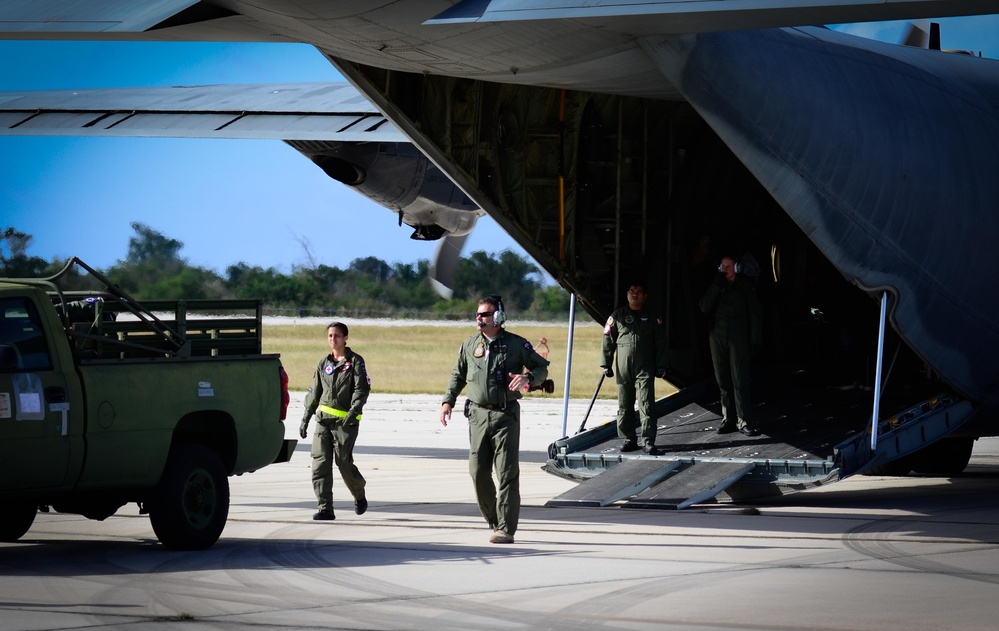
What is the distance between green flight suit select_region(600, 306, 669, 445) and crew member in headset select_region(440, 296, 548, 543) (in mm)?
3009

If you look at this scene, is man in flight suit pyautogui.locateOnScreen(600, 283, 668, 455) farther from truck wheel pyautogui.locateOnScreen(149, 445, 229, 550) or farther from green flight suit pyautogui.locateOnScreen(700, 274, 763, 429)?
truck wheel pyautogui.locateOnScreen(149, 445, 229, 550)

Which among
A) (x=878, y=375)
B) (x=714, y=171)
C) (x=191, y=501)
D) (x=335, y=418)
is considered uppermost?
(x=714, y=171)

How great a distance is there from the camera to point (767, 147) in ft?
37.4

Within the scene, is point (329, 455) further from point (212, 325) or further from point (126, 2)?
point (126, 2)

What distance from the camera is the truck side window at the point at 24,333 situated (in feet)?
29.6

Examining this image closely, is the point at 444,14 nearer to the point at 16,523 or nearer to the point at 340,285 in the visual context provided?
the point at 16,523

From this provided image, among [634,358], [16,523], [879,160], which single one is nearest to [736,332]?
[634,358]

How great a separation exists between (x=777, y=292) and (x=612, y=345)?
3266mm

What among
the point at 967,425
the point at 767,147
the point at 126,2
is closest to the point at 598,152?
the point at 767,147

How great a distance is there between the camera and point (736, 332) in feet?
43.8

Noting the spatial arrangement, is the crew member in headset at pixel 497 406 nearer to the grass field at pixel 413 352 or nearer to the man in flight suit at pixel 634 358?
the man in flight suit at pixel 634 358

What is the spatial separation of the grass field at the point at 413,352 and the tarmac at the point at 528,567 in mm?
16363

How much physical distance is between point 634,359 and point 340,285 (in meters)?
45.3

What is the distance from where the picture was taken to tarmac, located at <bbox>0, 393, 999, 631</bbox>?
735cm
